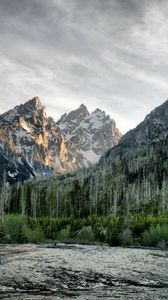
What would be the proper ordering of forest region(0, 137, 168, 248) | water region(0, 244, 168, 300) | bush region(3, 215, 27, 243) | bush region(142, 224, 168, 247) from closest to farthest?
water region(0, 244, 168, 300) → bush region(3, 215, 27, 243) → bush region(142, 224, 168, 247) → forest region(0, 137, 168, 248)

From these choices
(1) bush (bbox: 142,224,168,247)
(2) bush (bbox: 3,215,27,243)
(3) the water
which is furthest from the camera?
(1) bush (bbox: 142,224,168,247)

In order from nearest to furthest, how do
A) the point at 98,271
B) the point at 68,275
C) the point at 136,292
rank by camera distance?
the point at 136,292 → the point at 68,275 → the point at 98,271

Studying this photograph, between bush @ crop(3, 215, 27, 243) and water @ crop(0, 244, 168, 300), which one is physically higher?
bush @ crop(3, 215, 27, 243)

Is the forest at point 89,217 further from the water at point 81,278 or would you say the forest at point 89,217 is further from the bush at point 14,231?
the water at point 81,278

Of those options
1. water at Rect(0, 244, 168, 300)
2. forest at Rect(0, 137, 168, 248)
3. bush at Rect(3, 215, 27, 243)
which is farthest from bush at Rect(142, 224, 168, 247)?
water at Rect(0, 244, 168, 300)

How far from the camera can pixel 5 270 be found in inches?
973

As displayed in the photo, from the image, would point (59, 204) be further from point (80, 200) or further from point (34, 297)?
point (34, 297)

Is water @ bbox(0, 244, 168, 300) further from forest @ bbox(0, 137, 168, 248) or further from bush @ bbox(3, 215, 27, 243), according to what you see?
bush @ bbox(3, 215, 27, 243)

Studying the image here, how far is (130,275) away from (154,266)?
4887mm

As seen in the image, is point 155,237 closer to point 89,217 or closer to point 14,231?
point 14,231

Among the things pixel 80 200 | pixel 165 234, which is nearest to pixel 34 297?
pixel 165 234

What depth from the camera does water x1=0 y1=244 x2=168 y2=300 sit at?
63.3 ft

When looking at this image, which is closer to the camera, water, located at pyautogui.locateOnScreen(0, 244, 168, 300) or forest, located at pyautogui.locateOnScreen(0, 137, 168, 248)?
water, located at pyautogui.locateOnScreen(0, 244, 168, 300)

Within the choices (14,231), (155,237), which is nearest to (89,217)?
(14,231)
